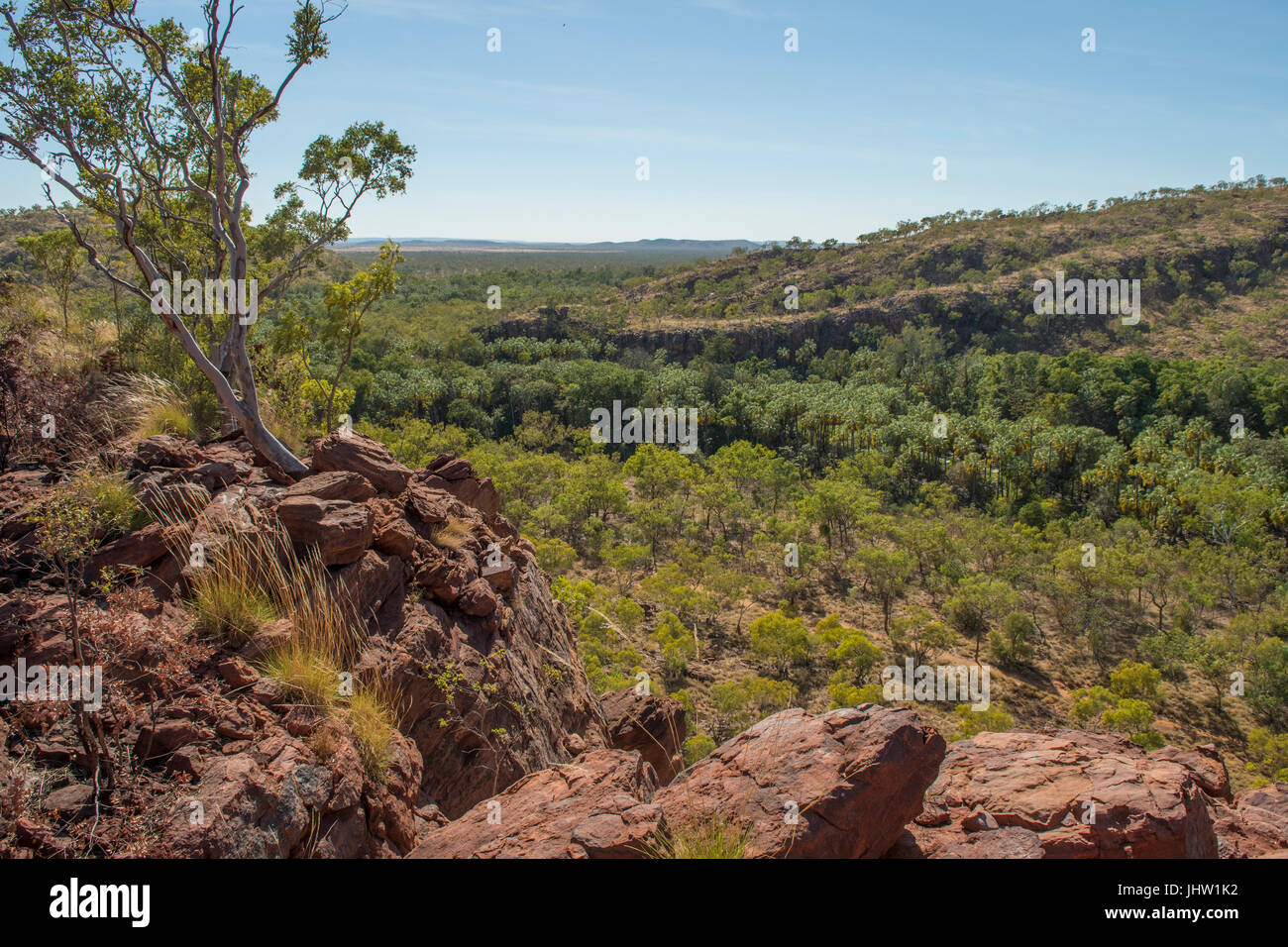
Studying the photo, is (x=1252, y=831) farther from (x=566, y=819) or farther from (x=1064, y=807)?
(x=566, y=819)

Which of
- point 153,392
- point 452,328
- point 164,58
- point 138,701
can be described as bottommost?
point 138,701

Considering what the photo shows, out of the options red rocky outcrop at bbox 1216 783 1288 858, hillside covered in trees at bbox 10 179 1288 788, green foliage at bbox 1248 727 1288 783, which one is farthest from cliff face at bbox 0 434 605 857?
green foliage at bbox 1248 727 1288 783

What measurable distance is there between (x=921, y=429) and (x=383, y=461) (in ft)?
162

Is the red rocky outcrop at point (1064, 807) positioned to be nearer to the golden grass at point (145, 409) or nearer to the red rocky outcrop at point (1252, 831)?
the red rocky outcrop at point (1252, 831)

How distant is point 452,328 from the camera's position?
74.6m

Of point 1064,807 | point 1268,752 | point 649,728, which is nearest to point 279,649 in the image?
point 1064,807

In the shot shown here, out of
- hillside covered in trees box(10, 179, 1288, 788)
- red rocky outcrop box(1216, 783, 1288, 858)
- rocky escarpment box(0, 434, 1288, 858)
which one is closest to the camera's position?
rocky escarpment box(0, 434, 1288, 858)

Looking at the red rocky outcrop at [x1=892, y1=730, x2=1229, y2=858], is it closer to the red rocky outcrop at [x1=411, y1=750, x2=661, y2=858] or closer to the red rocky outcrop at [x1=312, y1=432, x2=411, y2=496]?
the red rocky outcrop at [x1=411, y1=750, x2=661, y2=858]

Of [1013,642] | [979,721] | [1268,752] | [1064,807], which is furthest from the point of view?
[1013,642]

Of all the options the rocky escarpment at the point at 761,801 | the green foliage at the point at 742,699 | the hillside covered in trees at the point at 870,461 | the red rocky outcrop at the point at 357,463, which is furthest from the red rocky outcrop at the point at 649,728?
the green foliage at the point at 742,699

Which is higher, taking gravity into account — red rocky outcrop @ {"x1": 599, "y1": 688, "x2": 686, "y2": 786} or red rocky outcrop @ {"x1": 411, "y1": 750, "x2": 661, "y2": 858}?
red rocky outcrop @ {"x1": 411, "y1": 750, "x2": 661, "y2": 858}

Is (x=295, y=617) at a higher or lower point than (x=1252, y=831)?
higher

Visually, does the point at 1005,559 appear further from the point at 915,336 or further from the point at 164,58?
the point at 915,336
